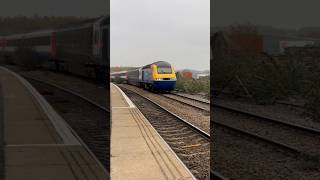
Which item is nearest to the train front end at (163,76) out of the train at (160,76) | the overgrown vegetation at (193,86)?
the train at (160,76)

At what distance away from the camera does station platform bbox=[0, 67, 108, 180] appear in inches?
124

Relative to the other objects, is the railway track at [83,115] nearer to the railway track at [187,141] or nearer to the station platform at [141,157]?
the station platform at [141,157]

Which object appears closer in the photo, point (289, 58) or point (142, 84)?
point (289, 58)

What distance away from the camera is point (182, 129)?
11.1 m

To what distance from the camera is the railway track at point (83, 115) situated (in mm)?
3295

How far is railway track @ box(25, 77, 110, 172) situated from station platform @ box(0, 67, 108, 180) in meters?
0.04

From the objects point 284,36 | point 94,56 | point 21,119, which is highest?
point 284,36

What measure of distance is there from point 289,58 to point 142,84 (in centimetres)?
1887

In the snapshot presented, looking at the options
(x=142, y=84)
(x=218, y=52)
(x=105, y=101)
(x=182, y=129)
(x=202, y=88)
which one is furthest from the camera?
(x=142, y=84)

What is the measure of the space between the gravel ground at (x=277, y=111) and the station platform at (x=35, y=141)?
747cm

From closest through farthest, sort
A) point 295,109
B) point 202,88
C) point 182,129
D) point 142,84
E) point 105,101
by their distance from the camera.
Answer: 1. point 105,101
2. point 182,129
3. point 295,109
4. point 202,88
5. point 142,84

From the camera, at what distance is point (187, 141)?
9.29m

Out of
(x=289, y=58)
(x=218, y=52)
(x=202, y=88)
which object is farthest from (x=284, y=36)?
(x=202, y=88)

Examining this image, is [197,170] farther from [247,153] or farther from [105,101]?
[105,101]
